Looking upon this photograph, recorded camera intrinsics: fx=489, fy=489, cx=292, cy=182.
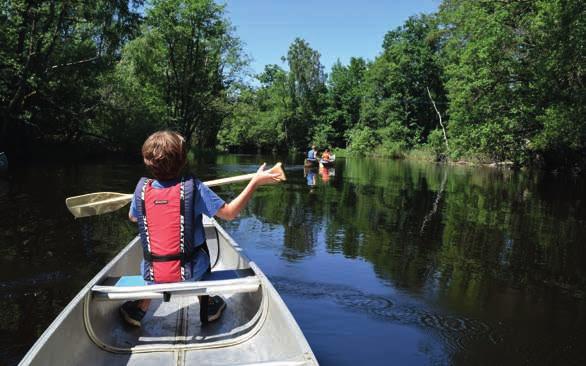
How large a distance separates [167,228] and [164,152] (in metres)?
0.59

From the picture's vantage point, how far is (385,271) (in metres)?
7.58

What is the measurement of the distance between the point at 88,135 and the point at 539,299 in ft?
106

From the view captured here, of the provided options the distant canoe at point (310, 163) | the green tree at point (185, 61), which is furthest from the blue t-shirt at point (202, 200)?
the green tree at point (185, 61)

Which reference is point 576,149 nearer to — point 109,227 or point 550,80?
point 550,80

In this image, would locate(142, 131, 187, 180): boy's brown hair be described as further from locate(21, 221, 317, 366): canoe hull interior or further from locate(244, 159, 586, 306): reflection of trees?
locate(244, 159, 586, 306): reflection of trees

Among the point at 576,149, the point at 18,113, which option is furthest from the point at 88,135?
the point at 576,149

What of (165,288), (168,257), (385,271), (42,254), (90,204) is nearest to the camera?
(165,288)

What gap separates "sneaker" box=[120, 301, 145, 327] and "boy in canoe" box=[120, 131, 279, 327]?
580mm

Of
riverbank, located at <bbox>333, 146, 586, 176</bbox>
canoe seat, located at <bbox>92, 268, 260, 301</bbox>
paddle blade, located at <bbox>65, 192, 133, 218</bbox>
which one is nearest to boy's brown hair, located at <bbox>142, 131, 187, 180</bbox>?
canoe seat, located at <bbox>92, 268, 260, 301</bbox>

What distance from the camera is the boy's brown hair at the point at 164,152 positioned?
135 inches

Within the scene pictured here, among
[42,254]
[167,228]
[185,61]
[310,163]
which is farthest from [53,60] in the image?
[167,228]

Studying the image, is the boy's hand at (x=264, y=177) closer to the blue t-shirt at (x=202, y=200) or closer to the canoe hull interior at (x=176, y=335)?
the blue t-shirt at (x=202, y=200)

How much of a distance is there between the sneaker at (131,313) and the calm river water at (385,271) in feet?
3.68

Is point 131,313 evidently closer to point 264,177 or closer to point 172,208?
point 172,208
